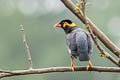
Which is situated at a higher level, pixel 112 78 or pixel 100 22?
pixel 100 22

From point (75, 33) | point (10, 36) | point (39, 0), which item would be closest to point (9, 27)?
point (10, 36)

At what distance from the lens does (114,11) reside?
4288cm

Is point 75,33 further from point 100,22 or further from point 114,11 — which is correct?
point 114,11

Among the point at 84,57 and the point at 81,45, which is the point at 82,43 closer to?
the point at 81,45

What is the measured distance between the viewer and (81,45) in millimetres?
6082

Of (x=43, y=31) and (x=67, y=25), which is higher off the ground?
(x=43, y=31)

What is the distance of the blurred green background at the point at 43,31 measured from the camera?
31.8 metres

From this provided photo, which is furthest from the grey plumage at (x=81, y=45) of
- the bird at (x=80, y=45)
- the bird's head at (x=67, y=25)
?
the bird's head at (x=67, y=25)

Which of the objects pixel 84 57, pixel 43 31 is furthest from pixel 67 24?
pixel 43 31

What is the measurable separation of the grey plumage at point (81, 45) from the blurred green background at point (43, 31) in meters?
21.8

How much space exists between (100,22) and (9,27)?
647 centimetres

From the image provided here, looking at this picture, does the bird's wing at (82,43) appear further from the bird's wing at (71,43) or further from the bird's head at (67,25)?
the bird's head at (67,25)

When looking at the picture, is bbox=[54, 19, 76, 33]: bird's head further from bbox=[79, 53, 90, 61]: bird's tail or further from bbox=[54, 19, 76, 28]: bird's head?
bbox=[79, 53, 90, 61]: bird's tail

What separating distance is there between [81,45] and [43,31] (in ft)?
110
